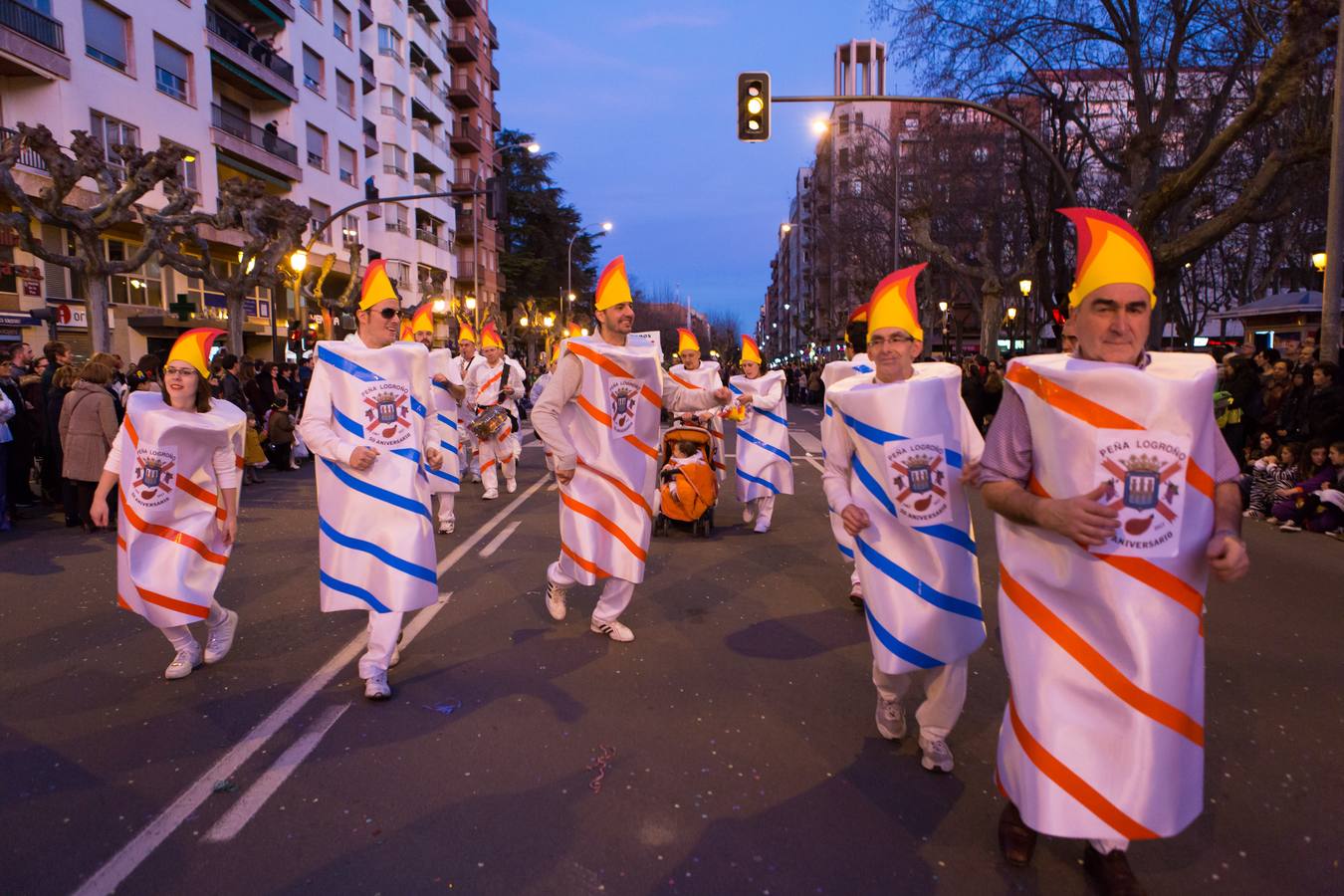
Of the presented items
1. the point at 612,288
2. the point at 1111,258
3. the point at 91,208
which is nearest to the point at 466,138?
the point at 91,208

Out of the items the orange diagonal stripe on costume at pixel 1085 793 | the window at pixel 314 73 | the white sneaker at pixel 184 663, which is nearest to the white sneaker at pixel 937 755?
the orange diagonal stripe on costume at pixel 1085 793

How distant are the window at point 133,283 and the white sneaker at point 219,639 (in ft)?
83.4

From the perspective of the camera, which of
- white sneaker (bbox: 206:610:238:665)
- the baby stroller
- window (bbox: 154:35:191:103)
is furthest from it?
window (bbox: 154:35:191:103)

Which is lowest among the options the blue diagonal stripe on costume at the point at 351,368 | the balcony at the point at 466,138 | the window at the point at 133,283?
the blue diagonal stripe on costume at the point at 351,368

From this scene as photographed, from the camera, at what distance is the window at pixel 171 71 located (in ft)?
93.5

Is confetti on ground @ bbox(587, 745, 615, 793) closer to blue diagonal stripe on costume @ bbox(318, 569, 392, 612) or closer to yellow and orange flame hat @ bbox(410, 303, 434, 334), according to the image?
blue diagonal stripe on costume @ bbox(318, 569, 392, 612)

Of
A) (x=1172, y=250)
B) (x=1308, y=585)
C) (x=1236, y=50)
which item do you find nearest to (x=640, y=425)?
(x=1308, y=585)

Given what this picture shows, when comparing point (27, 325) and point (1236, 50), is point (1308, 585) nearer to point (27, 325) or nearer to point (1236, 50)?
point (1236, 50)

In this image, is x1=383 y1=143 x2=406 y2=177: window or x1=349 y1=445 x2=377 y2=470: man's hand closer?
x1=349 y1=445 x2=377 y2=470: man's hand

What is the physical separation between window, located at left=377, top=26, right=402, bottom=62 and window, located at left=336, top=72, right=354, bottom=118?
16.0 ft

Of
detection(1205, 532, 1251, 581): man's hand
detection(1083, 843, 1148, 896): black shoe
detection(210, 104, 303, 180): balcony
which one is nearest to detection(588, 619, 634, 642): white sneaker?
detection(1083, 843, 1148, 896): black shoe

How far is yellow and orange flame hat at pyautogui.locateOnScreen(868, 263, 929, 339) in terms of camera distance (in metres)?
4.34

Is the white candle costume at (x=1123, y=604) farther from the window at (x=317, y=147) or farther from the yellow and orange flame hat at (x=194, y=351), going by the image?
the window at (x=317, y=147)

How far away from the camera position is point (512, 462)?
13.5 metres
